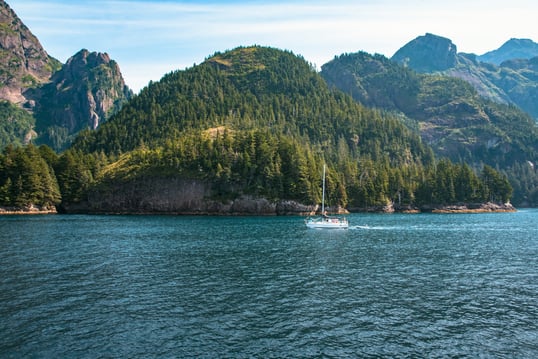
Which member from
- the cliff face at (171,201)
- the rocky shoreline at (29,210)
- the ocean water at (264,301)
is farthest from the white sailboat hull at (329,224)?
the rocky shoreline at (29,210)

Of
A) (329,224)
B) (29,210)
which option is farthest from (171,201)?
(329,224)

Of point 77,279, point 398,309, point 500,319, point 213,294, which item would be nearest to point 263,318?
point 213,294

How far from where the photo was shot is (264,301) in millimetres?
42188

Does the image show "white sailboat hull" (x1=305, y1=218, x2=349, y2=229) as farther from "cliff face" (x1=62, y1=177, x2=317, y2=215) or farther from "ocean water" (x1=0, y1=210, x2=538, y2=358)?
"cliff face" (x1=62, y1=177, x2=317, y2=215)

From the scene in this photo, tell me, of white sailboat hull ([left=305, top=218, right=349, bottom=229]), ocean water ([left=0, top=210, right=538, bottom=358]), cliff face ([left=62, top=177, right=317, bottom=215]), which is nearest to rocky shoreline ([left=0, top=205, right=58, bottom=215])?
cliff face ([left=62, top=177, right=317, bottom=215])

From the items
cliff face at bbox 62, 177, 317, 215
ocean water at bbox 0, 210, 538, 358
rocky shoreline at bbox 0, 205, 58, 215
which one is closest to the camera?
ocean water at bbox 0, 210, 538, 358

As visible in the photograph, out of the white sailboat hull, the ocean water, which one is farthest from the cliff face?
the ocean water

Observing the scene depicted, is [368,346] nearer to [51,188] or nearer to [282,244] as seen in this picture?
[282,244]

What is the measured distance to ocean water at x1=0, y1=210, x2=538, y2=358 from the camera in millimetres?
30859

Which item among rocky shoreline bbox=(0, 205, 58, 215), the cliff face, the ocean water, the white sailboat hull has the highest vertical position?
the cliff face

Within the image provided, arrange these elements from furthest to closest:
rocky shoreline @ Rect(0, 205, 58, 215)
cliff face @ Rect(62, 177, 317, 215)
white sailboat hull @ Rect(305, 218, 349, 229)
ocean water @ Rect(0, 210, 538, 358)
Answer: cliff face @ Rect(62, 177, 317, 215) < rocky shoreline @ Rect(0, 205, 58, 215) < white sailboat hull @ Rect(305, 218, 349, 229) < ocean water @ Rect(0, 210, 538, 358)

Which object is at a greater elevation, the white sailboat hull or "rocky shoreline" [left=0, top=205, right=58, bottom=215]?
"rocky shoreline" [left=0, top=205, right=58, bottom=215]

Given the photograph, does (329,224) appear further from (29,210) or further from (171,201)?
(29,210)

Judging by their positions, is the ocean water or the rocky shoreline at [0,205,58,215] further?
the rocky shoreline at [0,205,58,215]
